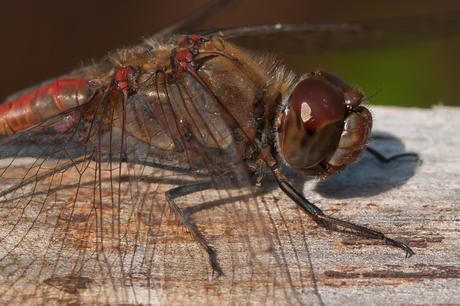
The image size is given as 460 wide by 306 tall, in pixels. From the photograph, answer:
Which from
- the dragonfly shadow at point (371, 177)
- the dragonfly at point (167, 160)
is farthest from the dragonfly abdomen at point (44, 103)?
the dragonfly shadow at point (371, 177)

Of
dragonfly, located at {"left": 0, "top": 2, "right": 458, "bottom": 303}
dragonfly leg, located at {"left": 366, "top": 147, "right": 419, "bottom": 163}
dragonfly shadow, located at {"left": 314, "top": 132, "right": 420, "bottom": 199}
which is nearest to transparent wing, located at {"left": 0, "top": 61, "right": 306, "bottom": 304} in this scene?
dragonfly, located at {"left": 0, "top": 2, "right": 458, "bottom": 303}

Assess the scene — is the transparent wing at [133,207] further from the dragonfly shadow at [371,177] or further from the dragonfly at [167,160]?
the dragonfly shadow at [371,177]

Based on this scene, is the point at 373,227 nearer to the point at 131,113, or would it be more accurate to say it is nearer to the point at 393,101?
the point at 131,113

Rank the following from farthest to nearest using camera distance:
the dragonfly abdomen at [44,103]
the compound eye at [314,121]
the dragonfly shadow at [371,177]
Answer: the dragonfly abdomen at [44,103], the dragonfly shadow at [371,177], the compound eye at [314,121]

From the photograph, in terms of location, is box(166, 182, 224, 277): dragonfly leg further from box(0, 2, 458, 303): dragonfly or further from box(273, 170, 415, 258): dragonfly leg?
box(273, 170, 415, 258): dragonfly leg

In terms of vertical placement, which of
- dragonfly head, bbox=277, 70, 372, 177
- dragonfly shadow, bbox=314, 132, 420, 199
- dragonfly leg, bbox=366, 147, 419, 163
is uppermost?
dragonfly head, bbox=277, 70, 372, 177

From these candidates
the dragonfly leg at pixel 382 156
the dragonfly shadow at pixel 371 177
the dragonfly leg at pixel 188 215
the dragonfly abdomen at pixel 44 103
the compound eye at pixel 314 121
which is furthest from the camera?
the dragonfly leg at pixel 382 156

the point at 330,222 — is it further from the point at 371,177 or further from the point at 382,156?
the point at 382,156

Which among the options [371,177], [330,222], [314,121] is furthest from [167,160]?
[371,177]
